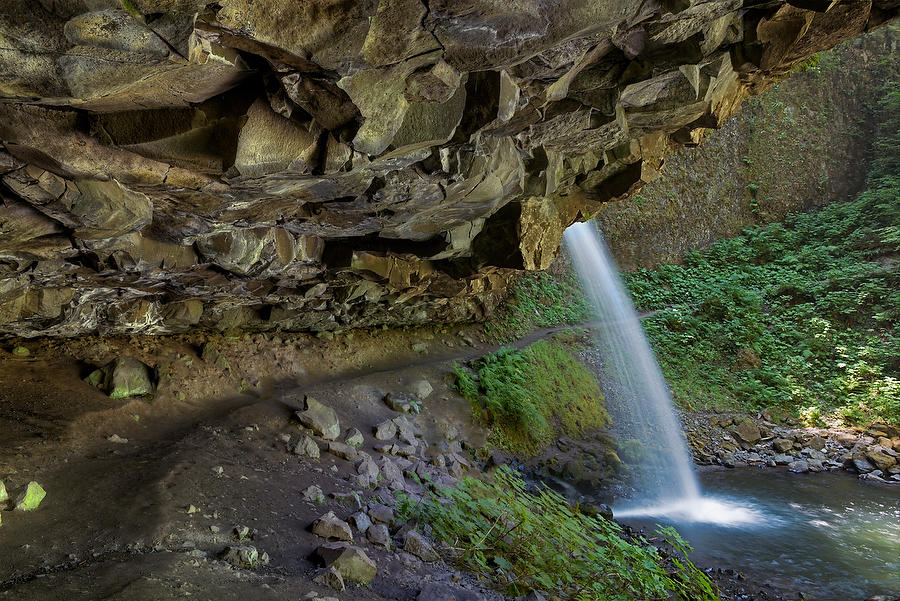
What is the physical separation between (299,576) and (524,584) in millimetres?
2193

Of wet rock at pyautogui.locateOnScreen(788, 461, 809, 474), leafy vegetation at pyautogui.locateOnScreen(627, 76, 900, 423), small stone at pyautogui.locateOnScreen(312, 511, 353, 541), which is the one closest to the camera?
small stone at pyautogui.locateOnScreen(312, 511, 353, 541)

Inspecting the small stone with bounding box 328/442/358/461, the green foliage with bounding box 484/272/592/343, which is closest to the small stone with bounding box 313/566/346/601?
the small stone with bounding box 328/442/358/461

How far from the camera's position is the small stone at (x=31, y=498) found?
4.58 metres

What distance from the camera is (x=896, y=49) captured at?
23109 millimetres

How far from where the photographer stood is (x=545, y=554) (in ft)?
19.3

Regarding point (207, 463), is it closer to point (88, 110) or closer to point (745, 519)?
point (88, 110)

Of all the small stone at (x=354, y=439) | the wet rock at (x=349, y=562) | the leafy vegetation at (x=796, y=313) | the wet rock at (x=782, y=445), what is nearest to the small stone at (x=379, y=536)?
the wet rock at (x=349, y=562)

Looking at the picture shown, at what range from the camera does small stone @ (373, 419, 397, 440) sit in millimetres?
→ 8758

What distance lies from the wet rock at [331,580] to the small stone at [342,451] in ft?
10.8

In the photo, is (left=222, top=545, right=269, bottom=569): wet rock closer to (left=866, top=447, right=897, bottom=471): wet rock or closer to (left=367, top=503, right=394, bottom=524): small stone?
(left=367, top=503, right=394, bottom=524): small stone

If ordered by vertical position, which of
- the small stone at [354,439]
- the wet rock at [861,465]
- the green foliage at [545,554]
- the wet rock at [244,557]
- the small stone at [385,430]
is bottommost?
the wet rock at [244,557]

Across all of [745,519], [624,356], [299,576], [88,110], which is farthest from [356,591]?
[624,356]

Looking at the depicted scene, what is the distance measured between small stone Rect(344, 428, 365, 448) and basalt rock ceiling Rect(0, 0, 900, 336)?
8.58 feet

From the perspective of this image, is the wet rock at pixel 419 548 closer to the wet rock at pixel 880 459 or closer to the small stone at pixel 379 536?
the small stone at pixel 379 536
